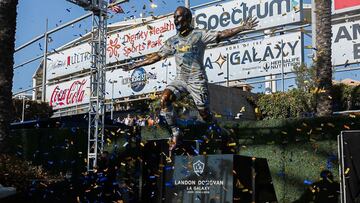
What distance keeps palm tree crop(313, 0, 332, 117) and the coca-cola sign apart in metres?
14.7

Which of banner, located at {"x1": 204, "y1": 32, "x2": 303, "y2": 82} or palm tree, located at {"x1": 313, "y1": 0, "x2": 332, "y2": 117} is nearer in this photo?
palm tree, located at {"x1": 313, "y1": 0, "x2": 332, "y2": 117}

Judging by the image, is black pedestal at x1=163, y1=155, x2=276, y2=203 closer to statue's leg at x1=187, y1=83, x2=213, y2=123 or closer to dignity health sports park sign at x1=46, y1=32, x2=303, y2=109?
statue's leg at x1=187, y1=83, x2=213, y2=123

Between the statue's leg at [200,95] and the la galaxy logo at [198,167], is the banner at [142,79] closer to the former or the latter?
the statue's leg at [200,95]

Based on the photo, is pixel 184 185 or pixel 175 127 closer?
pixel 184 185

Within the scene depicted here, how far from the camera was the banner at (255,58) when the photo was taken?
18.9m

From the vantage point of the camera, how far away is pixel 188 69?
788 cm

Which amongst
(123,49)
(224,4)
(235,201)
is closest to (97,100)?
(235,201)

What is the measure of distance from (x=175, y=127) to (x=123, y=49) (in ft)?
59.9

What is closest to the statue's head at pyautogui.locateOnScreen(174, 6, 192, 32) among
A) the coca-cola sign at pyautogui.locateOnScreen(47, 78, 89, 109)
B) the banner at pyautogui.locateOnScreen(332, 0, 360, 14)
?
the banner at pyautogui.locateOnScreen(332, 0, 360, 14)

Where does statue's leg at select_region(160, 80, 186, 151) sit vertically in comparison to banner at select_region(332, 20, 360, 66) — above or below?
below

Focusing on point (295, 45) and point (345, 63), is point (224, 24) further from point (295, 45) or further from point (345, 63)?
point (345, 63)

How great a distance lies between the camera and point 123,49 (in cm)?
2562

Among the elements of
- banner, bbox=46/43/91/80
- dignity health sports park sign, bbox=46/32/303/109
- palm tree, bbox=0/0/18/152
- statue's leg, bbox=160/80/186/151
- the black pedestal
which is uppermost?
banner, bbox=46/43/91/80

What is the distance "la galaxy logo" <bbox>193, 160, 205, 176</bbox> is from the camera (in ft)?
23.5
